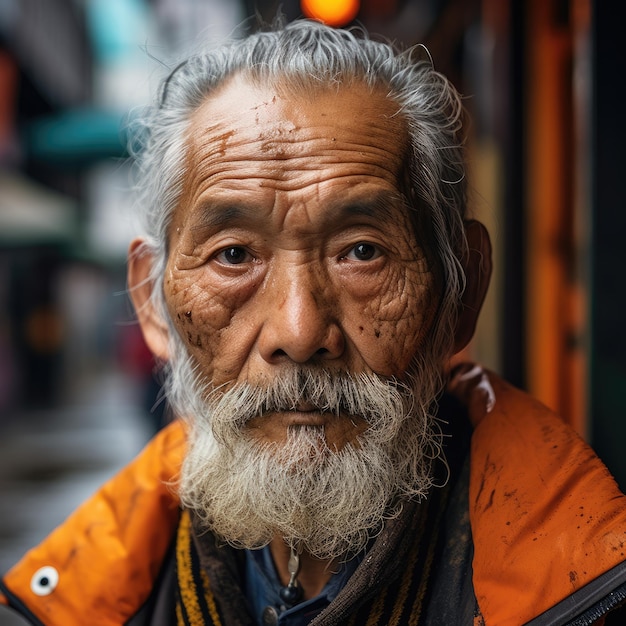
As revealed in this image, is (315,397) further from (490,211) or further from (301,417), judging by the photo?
(490,211)

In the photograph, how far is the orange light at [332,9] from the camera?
198 inches

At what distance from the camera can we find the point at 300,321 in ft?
4.61

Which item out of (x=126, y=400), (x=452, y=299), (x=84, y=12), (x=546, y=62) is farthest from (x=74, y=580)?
(x=84, y=12)

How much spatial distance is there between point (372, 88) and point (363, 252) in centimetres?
37

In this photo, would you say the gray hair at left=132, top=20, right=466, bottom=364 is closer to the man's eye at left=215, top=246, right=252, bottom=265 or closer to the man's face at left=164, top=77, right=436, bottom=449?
the man's face at left=164, top=77, right=436, bottom=449

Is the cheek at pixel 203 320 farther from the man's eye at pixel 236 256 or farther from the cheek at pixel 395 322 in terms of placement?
the cheek at pixel 395 322

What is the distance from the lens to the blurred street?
6527 mm

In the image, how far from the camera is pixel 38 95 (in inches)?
674

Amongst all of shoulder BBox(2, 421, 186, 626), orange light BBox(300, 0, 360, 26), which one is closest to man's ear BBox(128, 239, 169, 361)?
shoulder BBox(2, 421, 186, 626)

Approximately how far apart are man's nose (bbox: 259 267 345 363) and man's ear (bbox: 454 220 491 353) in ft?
1.25

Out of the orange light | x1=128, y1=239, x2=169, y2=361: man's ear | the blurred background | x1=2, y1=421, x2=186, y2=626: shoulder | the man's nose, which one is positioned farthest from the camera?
the orange light

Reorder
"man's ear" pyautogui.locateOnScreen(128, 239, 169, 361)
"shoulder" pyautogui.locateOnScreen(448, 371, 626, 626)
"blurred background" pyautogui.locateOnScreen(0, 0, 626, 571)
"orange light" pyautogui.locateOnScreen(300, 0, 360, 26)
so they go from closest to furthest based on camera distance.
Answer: "shoulder" pyautogui.locateOnScreen(448, 371, 626, 626), "man's ear" pyautogui.locateOnScreen(128, 239, 169, 361), "blurred background" pyautogui.locateOnScreen(0, 0, 626, 571), "orange light" pyautogui.locateOnScreen(300, 0, 360, 26)

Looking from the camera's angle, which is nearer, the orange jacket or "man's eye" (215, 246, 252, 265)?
the orange jacket

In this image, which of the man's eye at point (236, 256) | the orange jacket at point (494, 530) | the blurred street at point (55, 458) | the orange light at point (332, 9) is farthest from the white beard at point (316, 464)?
the blurred street at point (55, 458)
